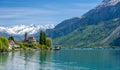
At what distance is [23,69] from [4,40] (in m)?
107

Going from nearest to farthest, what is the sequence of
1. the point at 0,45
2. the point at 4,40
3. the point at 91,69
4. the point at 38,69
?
1. the point at 38,69
2. the point at 91,69
3. the point at 0,45
4. the point at 4,40

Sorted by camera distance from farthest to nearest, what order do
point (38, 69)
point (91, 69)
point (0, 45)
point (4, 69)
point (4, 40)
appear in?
point (4, 40)
point (0, 45)
point (91, 69)
point (38, 69)
point (4, 69)

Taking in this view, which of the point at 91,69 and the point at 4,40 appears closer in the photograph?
the point at 91,69

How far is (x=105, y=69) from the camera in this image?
9088cm

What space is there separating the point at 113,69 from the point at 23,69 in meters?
24.7

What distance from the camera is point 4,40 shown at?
187m

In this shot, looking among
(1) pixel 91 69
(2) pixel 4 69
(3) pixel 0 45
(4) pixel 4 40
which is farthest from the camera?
(4) pixel 4 40

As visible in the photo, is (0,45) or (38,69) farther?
(0,45)

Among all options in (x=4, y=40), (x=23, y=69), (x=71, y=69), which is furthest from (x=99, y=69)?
(x=4, y=40)

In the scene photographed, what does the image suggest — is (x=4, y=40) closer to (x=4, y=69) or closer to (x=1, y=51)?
(x=1, y=51)

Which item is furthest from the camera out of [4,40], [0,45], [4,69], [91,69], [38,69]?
[4,40]

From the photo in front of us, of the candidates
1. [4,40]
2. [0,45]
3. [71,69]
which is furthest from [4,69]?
[4,40]

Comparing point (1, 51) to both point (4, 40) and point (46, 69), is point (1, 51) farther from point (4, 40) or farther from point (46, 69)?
point (46, 69)

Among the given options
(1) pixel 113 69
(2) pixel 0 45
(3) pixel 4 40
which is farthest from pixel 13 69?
(3) pixel 4 40
